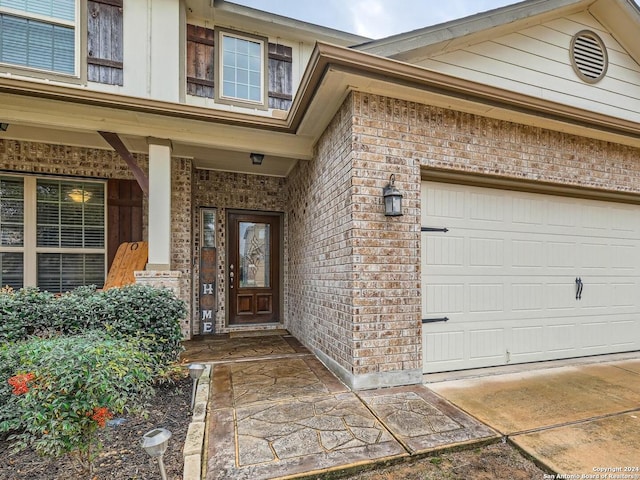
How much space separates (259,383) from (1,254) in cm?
417

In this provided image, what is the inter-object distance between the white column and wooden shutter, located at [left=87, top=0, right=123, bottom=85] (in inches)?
45.5

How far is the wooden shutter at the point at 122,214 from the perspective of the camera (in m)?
4.99

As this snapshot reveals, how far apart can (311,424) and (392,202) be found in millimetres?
1969

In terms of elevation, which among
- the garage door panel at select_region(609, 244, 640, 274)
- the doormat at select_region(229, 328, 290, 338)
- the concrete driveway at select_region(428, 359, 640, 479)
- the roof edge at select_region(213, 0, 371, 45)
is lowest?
the doormat at select_region(229, 328, 290, 338)

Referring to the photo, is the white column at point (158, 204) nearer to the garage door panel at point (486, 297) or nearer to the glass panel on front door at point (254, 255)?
the glass panel on front door at point (254, 255)

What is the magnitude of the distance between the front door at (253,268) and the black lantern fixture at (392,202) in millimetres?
3372

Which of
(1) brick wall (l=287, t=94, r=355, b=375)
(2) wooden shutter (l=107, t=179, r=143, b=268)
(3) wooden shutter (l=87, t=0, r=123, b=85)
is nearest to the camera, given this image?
(1) brick wall (l=287, t=94, r=355, b=375)

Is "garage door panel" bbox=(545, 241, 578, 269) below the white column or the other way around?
below

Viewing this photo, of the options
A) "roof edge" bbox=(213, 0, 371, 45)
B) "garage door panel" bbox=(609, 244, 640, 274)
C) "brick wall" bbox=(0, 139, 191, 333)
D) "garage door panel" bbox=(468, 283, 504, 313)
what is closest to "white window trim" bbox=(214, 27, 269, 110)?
"roof edge" bbox=(213, 0, 371, 45)

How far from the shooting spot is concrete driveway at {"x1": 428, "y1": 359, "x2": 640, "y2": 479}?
6.62 ft

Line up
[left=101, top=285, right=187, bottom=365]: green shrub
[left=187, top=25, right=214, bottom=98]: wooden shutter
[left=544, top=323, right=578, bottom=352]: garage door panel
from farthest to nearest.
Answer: [left=187, top=25, right=214, bottom=98]: wooden shutter, [left=544, top=323, right=578, bottom=352]: garage door panel, [left=101, top=285, right=187, bottom=365]: green shrub

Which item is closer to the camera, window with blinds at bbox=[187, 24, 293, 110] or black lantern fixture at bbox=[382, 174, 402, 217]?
black lantern fixture at bbox=[382, 174, 402, 217]

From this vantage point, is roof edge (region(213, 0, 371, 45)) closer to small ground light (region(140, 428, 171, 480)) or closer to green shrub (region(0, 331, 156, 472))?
green shrub (region(0, 331, 156, 472))

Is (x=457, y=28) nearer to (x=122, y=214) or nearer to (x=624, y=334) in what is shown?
(x=624, y=334)
